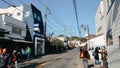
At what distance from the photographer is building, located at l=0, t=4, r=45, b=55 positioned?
127 ft

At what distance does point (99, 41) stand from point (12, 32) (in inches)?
983

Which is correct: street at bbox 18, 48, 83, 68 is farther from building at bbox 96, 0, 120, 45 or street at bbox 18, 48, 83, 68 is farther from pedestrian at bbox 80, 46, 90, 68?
building at bbox 96, 0, 120, 45

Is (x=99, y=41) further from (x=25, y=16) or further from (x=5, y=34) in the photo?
(x=5, y=34)

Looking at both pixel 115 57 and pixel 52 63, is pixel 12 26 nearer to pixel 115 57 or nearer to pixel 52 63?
pixel 52 63

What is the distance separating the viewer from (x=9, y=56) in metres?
15.0

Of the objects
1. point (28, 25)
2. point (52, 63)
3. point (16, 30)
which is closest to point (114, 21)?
point (52, 63)

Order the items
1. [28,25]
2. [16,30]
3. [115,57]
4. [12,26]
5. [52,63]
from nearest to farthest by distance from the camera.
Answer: [115,57] < [52,63] < [12,26] < [16,30] < [28,25]

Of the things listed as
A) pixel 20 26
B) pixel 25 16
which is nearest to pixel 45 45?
pixel 25 16

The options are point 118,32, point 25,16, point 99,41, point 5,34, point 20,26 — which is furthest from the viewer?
point 99,41

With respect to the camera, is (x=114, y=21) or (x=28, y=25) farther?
(x=28, y=25)

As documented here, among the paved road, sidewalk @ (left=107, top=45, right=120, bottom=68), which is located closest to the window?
the paved road

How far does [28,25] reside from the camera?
44625 mm

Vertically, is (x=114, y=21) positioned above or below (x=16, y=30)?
below

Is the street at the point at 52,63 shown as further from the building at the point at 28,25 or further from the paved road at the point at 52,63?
the building at the point at 28,25
